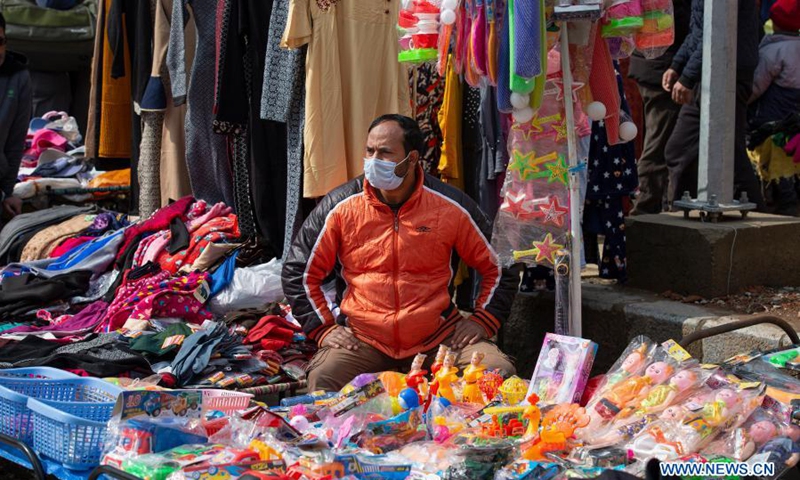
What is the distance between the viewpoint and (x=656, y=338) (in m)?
4.55

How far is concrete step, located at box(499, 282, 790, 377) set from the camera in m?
4.26

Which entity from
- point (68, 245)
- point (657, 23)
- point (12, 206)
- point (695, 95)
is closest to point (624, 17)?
point (657, 23)

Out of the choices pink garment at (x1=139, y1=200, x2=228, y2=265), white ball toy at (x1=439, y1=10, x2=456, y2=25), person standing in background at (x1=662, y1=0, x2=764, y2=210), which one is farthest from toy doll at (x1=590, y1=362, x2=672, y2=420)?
pink garment at (x1=139, y1=200, x2=228, y2=265)

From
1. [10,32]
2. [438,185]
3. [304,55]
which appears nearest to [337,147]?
[304,55]

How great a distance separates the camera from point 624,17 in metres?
3.76

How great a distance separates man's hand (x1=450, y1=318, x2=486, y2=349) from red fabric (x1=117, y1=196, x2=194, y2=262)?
2.41m

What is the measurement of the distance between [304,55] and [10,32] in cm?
479

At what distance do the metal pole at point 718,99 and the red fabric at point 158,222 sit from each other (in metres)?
3.03

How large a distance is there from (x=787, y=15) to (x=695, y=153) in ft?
6.98

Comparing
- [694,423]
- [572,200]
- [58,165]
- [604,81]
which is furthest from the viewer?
[58,165]

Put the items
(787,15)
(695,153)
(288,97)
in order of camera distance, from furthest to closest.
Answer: (787,15) → (695,153) → (288,97)

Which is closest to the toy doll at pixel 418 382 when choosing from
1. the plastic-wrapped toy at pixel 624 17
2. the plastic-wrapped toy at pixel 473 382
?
the plastic-wrapped toy at pixel 473 382

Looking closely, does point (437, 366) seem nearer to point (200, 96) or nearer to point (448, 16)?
point (448, 16)

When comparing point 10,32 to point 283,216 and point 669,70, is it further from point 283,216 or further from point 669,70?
point 669,70
